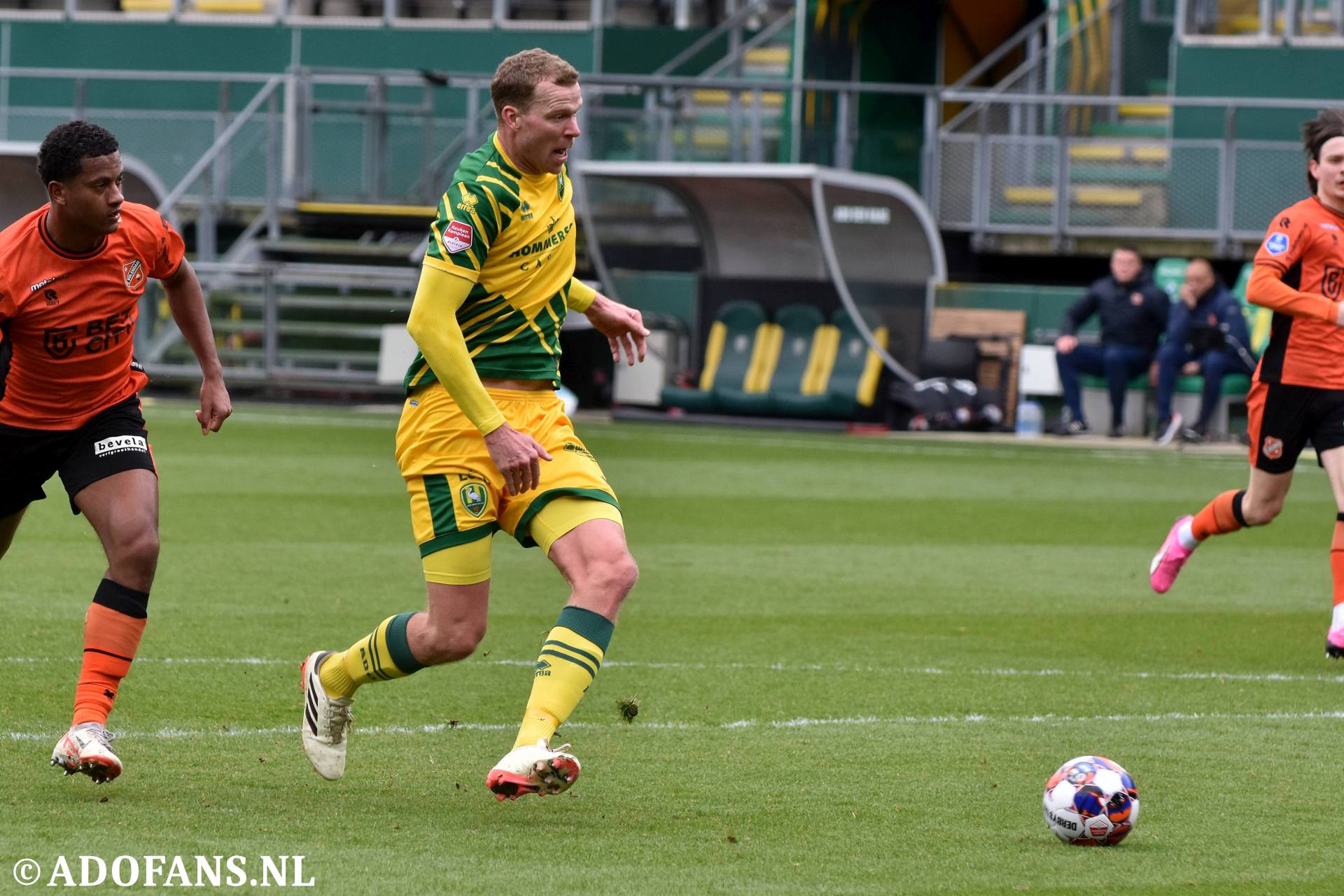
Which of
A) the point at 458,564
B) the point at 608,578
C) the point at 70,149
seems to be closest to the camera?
the point at 608,578

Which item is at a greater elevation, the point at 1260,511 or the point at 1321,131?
the point at 1321,131

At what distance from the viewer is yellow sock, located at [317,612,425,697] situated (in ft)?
18.0

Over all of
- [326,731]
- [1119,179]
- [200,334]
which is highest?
[1119,179]

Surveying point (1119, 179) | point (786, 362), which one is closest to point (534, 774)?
point (786, 362)

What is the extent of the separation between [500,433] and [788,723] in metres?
2.01

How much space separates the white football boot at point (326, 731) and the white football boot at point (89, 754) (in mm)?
543

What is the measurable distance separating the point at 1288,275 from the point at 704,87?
14860 mm

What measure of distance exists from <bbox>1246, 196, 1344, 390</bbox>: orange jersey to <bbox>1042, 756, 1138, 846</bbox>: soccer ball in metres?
3.57

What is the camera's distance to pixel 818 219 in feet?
72.8

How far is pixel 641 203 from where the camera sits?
926 inches

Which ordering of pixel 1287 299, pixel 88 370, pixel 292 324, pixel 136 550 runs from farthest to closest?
pixel 292 324 < pixel 1287 299 < pixel 88 370 < pixel 136 550

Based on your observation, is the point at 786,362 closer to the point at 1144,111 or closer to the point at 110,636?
the point at 1144,111

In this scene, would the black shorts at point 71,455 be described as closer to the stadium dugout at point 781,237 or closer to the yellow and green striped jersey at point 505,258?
the yellow and green striped jersey at point 505,258

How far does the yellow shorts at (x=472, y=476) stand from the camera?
17.6 ft
